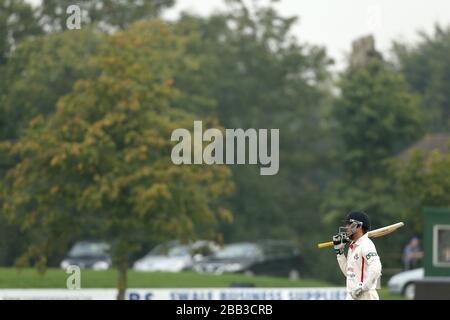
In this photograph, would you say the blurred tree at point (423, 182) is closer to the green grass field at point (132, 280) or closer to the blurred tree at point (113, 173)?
the green grass field at point (132, 280)

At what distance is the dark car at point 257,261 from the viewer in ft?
134

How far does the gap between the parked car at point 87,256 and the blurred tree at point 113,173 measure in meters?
14.7

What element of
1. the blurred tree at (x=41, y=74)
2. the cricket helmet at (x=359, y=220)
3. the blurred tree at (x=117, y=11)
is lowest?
the cricket helmet at (x=359, y=220)

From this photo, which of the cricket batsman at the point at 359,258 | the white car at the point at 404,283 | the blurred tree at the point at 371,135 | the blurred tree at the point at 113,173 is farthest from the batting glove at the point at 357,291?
the blurred tree at the point at 371,135

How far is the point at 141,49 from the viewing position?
29219 mm

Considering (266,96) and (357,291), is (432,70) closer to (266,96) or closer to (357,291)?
(266,96)

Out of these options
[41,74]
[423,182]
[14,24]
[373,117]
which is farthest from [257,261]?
[14,24]

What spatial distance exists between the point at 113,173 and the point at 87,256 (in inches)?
679

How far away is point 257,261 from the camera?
41531mm

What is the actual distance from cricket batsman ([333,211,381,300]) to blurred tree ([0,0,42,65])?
935 inches

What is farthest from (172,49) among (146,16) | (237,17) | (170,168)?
(170,168)

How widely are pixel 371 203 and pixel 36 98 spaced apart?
14.3 m
